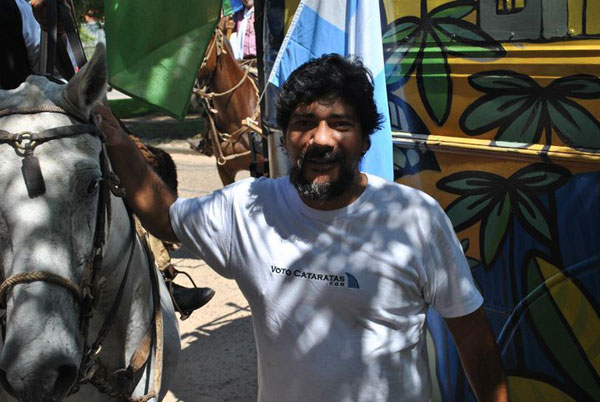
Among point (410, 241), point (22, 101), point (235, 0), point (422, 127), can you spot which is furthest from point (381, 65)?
point (235, 0)

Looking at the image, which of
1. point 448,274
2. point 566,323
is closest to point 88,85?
point 448,274

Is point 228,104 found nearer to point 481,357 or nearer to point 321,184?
point 321,184

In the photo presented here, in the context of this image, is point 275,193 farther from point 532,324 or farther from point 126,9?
point 532,324

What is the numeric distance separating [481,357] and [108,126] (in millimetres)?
1495

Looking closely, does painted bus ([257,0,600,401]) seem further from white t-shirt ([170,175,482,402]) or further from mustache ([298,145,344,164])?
mustache ([298,145,344,164])

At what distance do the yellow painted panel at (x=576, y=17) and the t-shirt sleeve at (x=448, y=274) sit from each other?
1.14 metres

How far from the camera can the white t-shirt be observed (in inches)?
86.0

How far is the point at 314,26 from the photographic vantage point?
12.5 ft

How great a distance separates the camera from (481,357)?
2234 millimetres

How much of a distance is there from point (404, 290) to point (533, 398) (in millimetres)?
1394

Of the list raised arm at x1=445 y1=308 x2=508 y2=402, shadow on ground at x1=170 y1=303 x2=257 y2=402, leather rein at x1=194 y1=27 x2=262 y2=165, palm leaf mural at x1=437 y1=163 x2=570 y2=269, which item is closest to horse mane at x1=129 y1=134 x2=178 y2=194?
palm leaf mural at x1=437 y1=163 x2=570 y2=269

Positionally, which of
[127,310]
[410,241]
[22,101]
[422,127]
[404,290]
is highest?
[22,101]

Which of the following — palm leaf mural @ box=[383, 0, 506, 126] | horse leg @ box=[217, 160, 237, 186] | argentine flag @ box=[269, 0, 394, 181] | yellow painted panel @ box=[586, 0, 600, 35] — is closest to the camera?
yellow painted panel @ box=[586, 0, 600, 35]

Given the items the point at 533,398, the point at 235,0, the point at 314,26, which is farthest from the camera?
the point at 235,0
